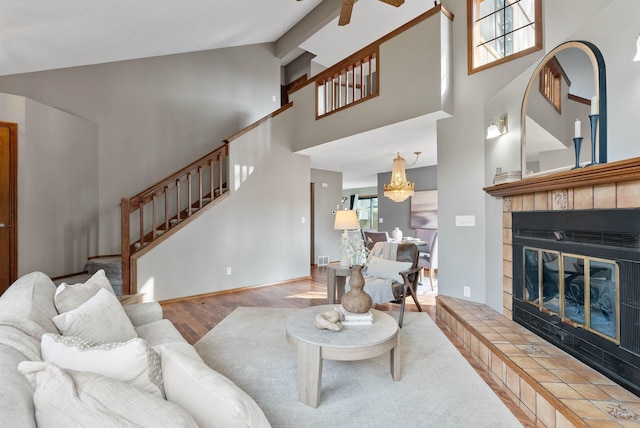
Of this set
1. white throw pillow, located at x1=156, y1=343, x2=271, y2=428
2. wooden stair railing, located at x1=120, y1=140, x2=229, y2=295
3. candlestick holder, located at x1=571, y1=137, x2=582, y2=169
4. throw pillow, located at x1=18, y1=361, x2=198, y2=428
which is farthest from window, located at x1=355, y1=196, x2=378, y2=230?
throw pillow, located at x1=18, y1=361, x2=198, y2=428

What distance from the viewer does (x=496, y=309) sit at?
3195 mm

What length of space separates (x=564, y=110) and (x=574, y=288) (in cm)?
131

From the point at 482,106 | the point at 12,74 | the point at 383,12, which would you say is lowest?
the point at 482,106

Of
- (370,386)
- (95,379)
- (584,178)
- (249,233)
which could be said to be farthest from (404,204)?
(95,379)

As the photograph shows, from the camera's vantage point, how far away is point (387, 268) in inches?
141

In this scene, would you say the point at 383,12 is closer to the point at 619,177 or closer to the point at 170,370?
the point at 619,177

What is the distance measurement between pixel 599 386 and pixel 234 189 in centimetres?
465

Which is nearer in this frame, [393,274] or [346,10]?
[346,10]

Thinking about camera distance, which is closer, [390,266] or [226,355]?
[226,355]

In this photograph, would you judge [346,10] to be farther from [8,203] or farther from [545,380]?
[8,203]

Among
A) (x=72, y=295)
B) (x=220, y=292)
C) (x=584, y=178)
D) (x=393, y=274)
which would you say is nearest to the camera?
(x=72, y=295)

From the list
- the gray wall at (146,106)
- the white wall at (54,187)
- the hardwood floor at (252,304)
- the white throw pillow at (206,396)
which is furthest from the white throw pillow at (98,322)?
the gray wall at (146,106)

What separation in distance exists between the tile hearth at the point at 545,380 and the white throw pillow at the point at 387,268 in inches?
33.5

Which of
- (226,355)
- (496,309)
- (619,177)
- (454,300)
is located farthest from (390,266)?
(619,177)
